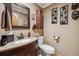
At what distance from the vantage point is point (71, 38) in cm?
157

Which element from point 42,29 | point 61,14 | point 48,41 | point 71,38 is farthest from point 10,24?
point 71,38

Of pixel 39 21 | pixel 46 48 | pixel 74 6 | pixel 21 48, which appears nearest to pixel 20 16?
pixel 39 21

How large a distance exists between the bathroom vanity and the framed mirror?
0.19 meters

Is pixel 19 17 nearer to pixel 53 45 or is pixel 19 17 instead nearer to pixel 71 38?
pixel 53 45

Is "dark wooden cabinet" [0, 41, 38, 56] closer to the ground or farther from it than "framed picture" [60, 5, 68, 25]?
closer to the ground

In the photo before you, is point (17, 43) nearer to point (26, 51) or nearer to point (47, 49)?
point (26, 51)

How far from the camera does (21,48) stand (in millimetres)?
1504

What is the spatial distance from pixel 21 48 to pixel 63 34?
22.1 inches

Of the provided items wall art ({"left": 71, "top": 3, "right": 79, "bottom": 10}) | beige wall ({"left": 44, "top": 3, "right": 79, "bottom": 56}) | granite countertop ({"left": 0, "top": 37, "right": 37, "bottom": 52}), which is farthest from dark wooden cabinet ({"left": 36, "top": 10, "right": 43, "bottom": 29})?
wall art ({"left": 71, "top": 3, "right": 79, "bottom": 10})

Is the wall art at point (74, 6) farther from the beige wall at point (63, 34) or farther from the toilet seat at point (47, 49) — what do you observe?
the toilet seat at point (47, 49)

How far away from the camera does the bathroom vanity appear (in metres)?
1.43

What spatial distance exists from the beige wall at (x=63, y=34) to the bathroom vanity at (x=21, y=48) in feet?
0.62

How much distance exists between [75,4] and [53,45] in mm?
588

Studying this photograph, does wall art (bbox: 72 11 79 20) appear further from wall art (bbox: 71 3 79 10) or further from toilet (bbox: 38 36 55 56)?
toilet (bbox: 38 36 55 56)
